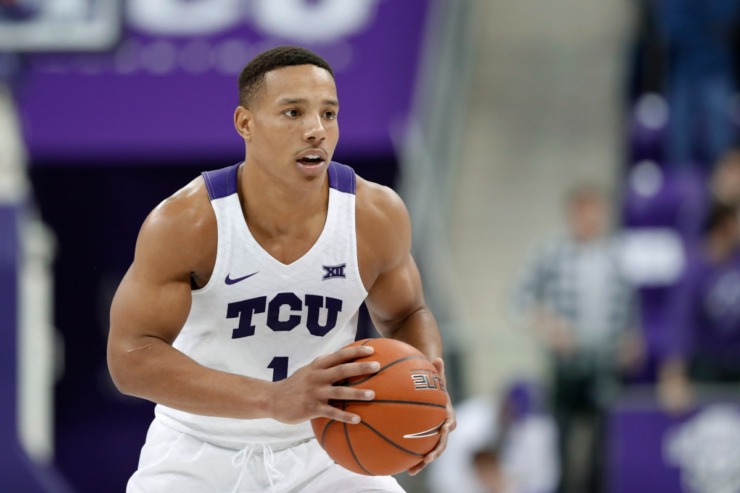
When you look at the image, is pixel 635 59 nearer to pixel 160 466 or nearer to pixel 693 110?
pixel 693 110

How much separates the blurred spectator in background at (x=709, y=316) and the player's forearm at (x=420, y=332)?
16.2 feet

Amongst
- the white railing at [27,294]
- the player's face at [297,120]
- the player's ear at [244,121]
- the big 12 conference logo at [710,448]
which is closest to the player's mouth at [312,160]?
the player's face at [297,120]

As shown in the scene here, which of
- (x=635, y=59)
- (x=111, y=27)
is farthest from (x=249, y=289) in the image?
(x=635, y=59)

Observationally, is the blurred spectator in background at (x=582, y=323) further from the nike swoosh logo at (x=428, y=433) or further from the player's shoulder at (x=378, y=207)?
the nike swoosh logo at (x=428, y=433)

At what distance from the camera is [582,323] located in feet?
33.0

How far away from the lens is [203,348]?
16.4 ft

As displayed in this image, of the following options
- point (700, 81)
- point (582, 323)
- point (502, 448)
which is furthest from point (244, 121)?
point (700, 81)

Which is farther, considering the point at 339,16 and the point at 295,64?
the point at 339,16

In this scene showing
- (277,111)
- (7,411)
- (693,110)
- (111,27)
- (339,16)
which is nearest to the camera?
(277,111)

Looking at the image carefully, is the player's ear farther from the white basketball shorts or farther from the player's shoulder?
the white basketball shorts

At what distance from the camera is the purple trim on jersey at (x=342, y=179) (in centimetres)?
507

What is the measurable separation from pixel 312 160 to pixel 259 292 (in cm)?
49

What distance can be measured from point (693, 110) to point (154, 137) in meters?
4.91

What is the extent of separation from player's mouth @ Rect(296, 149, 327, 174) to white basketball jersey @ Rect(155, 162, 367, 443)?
0.91ft
